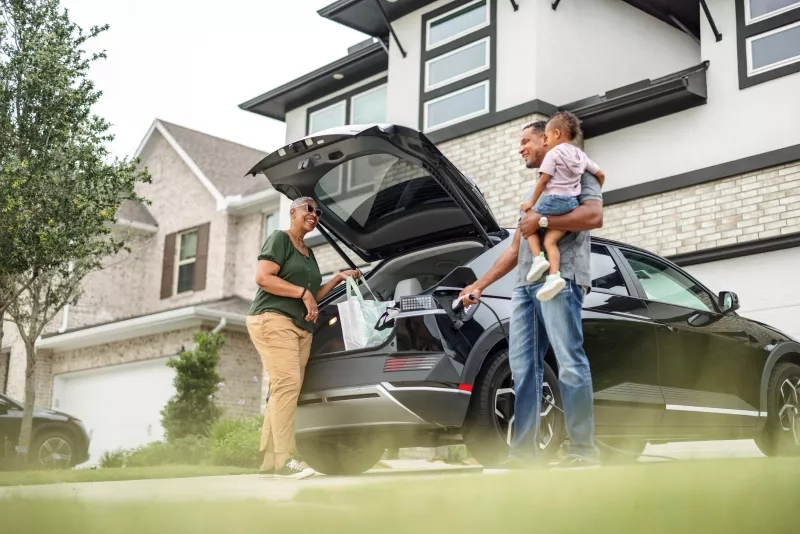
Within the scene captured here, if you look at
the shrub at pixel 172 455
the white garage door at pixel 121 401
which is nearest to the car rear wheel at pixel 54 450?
the shrub at pixel 172 455

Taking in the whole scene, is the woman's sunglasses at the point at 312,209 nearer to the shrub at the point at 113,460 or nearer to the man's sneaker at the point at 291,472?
the man's sneaker at the point at 291,472

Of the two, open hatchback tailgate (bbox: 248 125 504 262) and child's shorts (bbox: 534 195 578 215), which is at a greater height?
open hatchback tailgate (bbox: 248 125 504 262)

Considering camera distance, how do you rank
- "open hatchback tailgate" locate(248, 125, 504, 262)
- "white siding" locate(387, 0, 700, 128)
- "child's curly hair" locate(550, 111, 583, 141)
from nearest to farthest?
"child's curly hair" locate(550, 111, 583, 141) → "open hatchback tailgate" locate(248, 125, 504, 262) → "white siding" locate(387, 0, 700, 128)

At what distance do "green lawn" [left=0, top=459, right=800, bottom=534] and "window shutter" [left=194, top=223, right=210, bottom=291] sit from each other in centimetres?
2180

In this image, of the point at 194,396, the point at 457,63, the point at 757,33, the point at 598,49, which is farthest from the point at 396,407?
the point at 598,49

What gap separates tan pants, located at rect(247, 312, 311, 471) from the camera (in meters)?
5.73

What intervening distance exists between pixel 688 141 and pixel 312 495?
11650mm

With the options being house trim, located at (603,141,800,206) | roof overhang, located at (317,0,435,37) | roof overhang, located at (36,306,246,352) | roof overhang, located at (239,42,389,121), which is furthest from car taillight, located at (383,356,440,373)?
roof overhang, located at (36,306,246,352)

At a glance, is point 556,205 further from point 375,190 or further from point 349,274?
point 375,190

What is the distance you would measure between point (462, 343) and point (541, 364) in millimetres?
571

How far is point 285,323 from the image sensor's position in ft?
19.5

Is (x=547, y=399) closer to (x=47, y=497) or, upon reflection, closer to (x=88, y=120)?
(x=47, y=497)

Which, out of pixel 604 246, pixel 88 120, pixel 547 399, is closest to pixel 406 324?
pixel 547 399

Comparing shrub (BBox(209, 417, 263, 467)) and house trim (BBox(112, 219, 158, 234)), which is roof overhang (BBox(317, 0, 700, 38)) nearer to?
shrub (BBox(209, 417, 263, 467))
